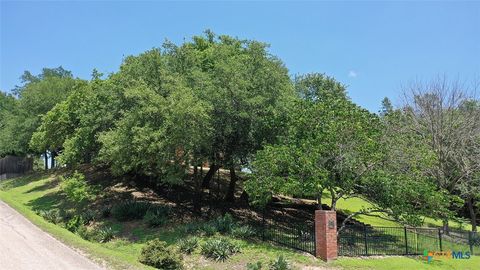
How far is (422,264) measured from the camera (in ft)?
Answer: 52.9

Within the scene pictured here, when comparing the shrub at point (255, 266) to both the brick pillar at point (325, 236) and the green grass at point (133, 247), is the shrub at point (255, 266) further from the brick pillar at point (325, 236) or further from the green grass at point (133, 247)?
the brick pillar at point (325, 236)

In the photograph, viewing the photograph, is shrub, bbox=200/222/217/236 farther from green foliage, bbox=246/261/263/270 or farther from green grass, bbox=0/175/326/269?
green foliage, bbox=246/261/263/270

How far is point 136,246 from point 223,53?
35.0 feet

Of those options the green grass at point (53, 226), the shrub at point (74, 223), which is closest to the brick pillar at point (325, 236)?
the green grass at point (53, 226)

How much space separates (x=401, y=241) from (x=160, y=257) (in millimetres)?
10821

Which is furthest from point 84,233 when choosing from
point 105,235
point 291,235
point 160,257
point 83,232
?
point 291,235

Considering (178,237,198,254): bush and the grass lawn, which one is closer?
the grass lawn

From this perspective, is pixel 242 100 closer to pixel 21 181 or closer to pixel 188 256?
pixel 188 256

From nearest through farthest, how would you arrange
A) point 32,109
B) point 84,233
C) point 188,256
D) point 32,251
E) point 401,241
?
1. point 32,251
2. point 188,256
3. point 401,241
4. point 84,233
5. point 32,109

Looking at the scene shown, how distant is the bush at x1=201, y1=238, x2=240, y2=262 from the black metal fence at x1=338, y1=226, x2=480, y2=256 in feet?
13.6

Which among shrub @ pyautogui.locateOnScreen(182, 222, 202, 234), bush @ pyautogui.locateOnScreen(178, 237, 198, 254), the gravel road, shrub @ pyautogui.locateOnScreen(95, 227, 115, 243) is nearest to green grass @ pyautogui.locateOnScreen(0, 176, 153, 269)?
the gravel road

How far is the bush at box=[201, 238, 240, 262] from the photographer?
15.3 m

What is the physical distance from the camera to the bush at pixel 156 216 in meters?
20.3

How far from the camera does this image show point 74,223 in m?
20.6
